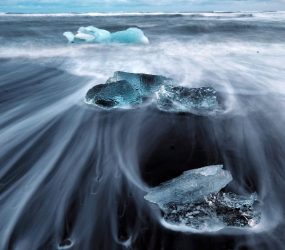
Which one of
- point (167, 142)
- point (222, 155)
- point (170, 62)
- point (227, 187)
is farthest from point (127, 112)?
point (170, 62)

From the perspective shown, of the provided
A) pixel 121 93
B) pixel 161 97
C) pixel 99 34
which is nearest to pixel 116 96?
pixel 121 93

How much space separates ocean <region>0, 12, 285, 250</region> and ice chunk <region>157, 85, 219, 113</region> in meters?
0.17

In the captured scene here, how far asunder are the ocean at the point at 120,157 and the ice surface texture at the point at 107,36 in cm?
550

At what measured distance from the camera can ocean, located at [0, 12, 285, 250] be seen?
2684mm

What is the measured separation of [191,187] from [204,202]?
183 millimetres

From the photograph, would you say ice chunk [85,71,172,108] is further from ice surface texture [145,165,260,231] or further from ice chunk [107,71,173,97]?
ice surface texture [145,165,260,231]

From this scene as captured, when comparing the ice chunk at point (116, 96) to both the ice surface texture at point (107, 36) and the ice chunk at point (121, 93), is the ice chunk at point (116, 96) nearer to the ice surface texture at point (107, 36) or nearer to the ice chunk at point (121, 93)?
the ice chunk at point (121, 93)

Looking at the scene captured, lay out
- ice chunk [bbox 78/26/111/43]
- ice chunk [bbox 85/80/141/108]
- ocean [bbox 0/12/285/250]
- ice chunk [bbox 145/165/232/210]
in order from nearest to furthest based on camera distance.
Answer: ocean [bbox 0/12/285/250] < ice chunk [bbox 145/165/232/210] < ice chunk [bbox 85/80/141/108] < ice chunk [bbox 78/26/111/43]

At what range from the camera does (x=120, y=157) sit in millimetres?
3861

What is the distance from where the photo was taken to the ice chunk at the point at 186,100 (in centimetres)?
511

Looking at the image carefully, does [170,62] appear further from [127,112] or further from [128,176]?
[128,176]

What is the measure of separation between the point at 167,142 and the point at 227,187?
1.17 m

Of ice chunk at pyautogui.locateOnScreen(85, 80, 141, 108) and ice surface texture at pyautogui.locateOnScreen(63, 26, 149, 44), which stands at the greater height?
ice chunk at pyautogui.locateOnScreen(85, 80, 141, 108)

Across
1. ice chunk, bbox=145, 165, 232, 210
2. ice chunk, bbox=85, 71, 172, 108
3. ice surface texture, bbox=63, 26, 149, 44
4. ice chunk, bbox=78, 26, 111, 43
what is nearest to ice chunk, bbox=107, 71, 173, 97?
ice chunk, bbox=85, 71, 172, 108
